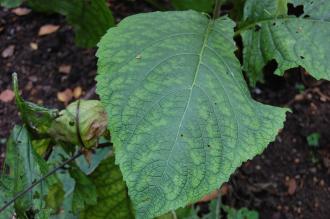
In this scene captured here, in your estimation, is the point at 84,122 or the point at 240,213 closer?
Result: the point at 84,122

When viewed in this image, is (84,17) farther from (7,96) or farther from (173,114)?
(173,114)

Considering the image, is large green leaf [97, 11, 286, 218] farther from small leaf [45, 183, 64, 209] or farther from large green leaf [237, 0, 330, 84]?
small leaf [45, 183, 64, 209]

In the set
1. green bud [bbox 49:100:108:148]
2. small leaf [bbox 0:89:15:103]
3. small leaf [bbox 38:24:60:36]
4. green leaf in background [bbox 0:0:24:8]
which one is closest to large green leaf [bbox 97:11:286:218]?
green bud [bbox 49:100:108:148]

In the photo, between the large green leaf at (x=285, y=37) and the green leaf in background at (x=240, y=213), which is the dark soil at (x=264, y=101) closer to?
the green leaf in background at (x=240, y=213)

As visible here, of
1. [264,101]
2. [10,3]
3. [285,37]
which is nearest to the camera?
[285,37]

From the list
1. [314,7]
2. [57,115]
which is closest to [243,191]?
[314,7]

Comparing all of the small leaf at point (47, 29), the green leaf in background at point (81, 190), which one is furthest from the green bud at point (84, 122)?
the small leaf at point (47, 29)

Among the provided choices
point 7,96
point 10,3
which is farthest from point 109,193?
point 7,96
